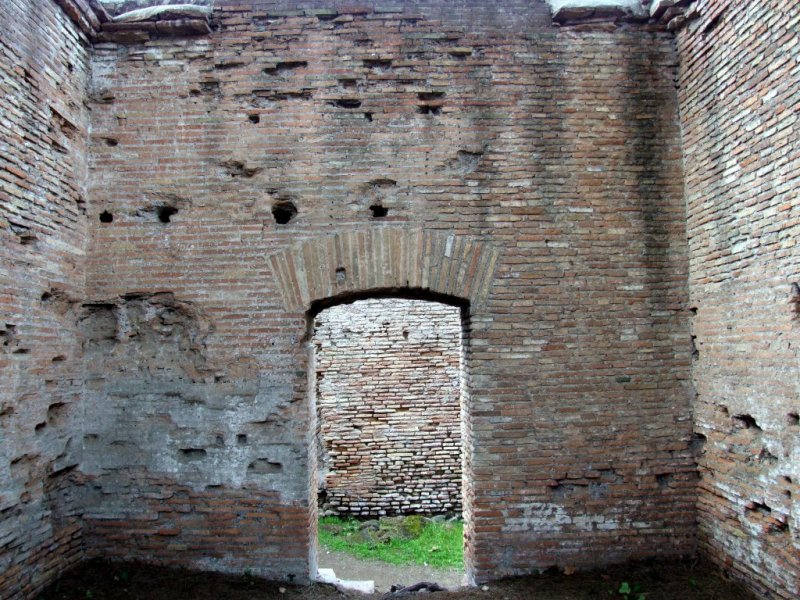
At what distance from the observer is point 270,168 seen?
4.71m

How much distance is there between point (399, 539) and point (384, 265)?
4.68 m

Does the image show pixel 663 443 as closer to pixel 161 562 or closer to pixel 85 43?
pixel 161 562

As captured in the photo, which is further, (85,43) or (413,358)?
(413,358)

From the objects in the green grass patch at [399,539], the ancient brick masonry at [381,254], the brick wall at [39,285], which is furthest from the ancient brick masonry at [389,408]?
the brick wall at [39,285]

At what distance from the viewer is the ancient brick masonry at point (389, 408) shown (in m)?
8.21

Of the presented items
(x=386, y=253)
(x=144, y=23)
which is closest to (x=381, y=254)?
(x=386, y=253)

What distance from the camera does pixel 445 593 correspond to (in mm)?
4391

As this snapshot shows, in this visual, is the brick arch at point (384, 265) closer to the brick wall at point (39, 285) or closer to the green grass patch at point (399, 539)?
the brick wall at point (39, 285)

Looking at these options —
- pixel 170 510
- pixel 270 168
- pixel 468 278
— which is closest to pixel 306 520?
pixel 170 510

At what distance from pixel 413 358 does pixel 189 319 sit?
431cm

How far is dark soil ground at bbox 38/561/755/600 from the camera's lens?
4121mm

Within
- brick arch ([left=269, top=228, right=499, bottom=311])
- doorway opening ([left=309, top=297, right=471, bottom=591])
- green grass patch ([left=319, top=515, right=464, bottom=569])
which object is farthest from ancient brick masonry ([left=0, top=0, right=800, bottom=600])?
doorway opening ([left=309, top=297, right=471, bottom=591])

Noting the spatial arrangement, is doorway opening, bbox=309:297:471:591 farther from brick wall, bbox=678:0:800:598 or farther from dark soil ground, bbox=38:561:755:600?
brick wall, bbox=678:0:800:598

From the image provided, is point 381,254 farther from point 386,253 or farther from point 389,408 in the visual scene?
point 389,408
